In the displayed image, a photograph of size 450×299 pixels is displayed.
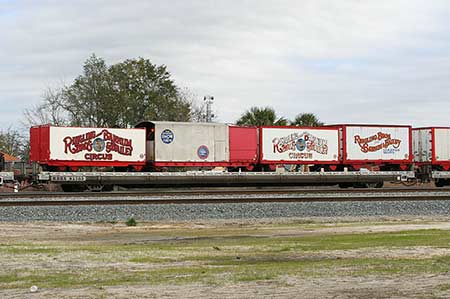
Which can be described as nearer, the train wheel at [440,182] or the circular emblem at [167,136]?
the circular emblem at [167,136]

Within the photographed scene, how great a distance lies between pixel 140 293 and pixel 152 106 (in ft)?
195

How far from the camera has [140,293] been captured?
24.1 feet

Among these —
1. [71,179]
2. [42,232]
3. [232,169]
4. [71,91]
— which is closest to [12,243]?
[42,232]

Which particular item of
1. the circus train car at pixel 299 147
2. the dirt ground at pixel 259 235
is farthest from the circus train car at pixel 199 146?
the dirt ground at pixel 259 235

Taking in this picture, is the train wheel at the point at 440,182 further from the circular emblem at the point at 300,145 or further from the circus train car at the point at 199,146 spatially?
the circus train car at the point at 199,146

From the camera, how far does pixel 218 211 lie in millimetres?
19812

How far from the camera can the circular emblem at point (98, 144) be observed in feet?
115

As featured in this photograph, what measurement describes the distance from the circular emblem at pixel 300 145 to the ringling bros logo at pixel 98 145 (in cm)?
981

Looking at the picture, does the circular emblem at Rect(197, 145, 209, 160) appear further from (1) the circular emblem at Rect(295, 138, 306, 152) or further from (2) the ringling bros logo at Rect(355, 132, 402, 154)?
(2) the ringling bros logo at Rect(355, 132, 402, 154)

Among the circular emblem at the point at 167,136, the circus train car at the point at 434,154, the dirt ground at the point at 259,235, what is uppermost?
the circular emblem at the point at 167,136

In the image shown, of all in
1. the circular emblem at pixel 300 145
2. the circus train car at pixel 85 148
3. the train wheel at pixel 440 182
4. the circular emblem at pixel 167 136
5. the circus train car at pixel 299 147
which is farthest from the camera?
the train wheel at pixel 440 182

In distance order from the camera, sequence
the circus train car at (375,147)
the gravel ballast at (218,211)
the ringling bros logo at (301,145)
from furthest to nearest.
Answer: the circus train car at (375,147)
the ringling bros logo at (301,145)
the gravel ballast at (218,211)

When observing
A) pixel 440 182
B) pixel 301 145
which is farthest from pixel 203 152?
pixel 440 182

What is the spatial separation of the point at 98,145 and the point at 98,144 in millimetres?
54
